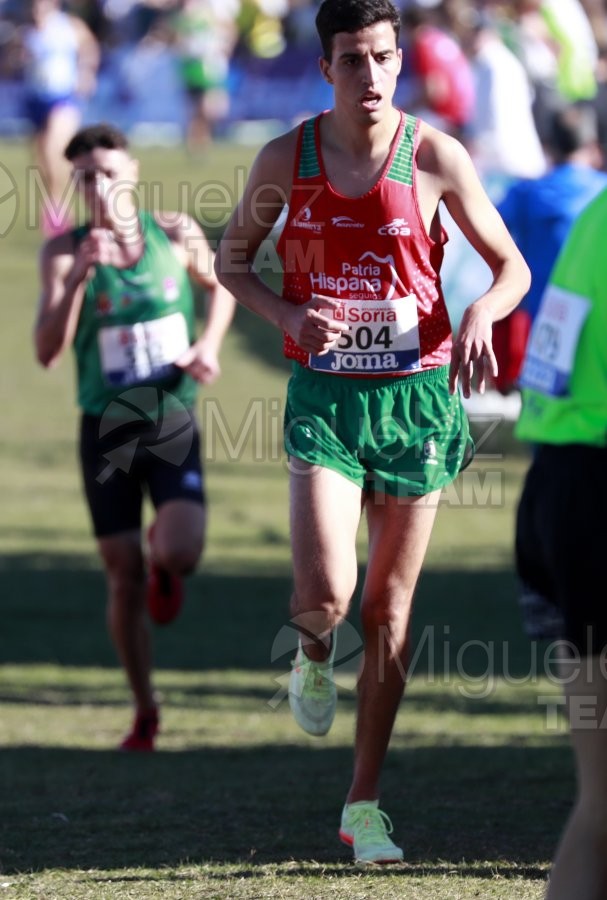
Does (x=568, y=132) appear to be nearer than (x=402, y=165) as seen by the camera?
No

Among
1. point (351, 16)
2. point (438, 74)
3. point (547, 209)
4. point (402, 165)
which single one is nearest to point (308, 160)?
point (402, 165)

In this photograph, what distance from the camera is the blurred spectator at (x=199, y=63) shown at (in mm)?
23859

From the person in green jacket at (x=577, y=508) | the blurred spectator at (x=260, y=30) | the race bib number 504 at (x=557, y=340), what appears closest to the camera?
the person in green jacket at (x=577, y=508)

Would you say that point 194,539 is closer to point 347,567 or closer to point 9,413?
point 347,567

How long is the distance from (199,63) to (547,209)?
1674cm

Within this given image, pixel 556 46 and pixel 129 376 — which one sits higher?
pixel 129 376

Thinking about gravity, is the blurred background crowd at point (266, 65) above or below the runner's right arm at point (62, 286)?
below

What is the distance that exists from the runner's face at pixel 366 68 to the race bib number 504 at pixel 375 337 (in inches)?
20.2

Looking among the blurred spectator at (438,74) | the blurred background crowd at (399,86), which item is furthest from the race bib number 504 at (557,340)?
the blurred spectator at (438,74)

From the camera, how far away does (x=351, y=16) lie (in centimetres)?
429

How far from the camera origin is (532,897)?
155 inches

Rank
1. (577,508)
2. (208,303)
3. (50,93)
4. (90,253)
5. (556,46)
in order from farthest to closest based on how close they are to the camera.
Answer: (50,93), (556,46), (208,303), (90,253), (577,508)

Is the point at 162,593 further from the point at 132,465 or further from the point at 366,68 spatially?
the point at 366,68

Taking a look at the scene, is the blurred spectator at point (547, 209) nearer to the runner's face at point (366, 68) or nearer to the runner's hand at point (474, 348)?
the runner's face at point (366, 68)
